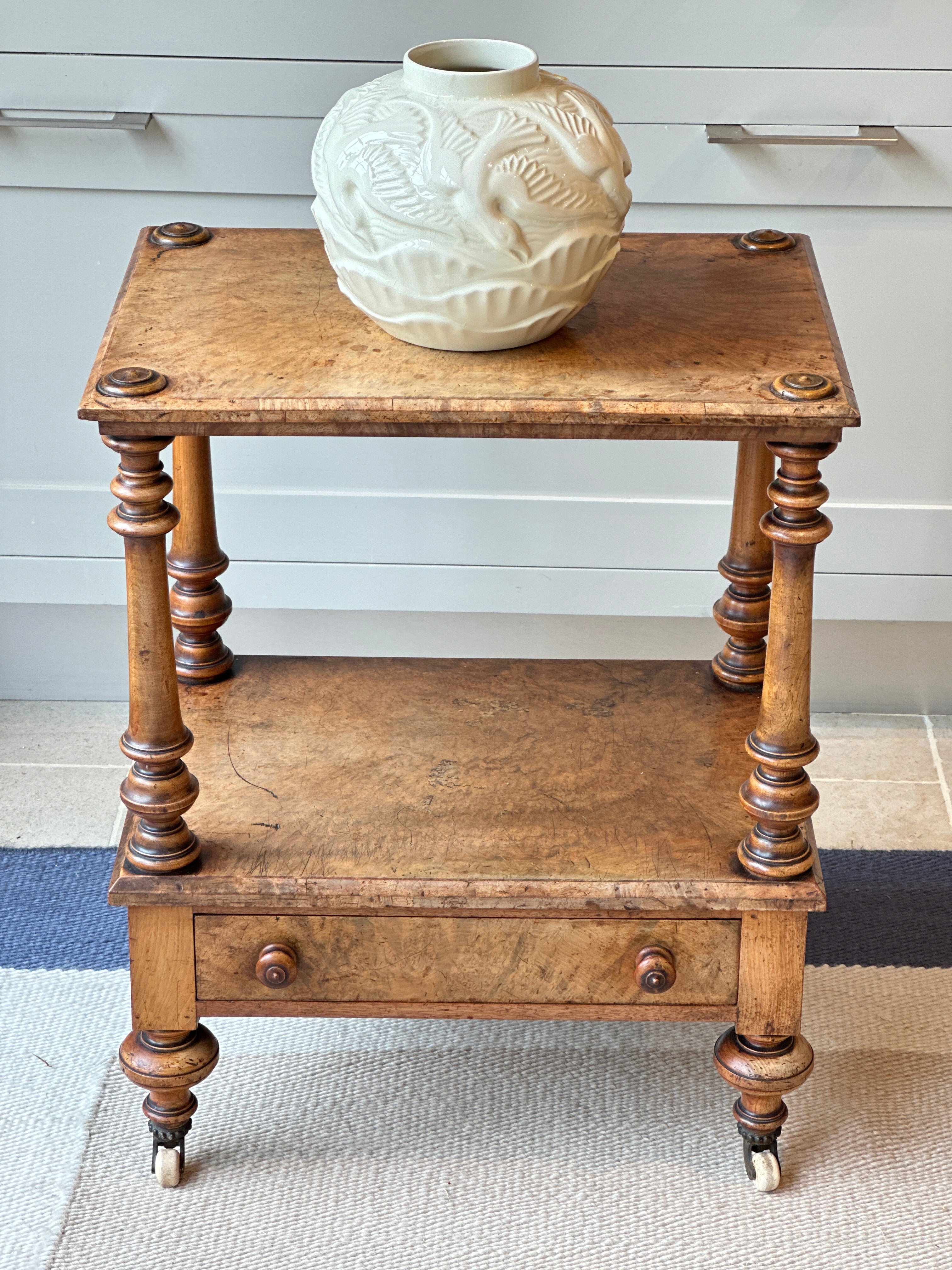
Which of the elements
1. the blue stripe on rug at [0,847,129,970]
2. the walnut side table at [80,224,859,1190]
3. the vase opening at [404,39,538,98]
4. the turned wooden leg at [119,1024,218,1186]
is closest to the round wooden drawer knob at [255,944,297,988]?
the walnut side table at [80,224,859,1190]

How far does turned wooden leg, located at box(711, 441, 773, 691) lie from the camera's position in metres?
1.42

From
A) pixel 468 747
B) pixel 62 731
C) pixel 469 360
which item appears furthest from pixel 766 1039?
pixel 62 731

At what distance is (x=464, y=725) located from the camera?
141 cm

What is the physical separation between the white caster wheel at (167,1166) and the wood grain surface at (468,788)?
264mm

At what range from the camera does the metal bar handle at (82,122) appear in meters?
1.58

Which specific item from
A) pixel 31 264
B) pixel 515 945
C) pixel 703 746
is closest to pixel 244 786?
pixel 515 945

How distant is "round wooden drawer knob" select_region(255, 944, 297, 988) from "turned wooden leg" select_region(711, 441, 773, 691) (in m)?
0.52

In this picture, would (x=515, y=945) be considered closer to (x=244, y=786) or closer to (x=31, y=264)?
(x=244, y=786)

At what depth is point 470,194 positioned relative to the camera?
39.9 inches

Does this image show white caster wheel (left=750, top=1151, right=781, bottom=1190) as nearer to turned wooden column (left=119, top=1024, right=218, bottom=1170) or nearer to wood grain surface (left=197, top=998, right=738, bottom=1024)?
wood grain surface (left=197, top=998, right=738, bottom=1024)

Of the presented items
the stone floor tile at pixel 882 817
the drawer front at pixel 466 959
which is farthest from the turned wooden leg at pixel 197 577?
the stone floor tile at pixel 882 817

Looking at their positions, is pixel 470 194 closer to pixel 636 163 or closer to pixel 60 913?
pixel 636 163

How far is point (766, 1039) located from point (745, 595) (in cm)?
43

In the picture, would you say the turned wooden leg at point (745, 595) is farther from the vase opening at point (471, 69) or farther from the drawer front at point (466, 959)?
the vase opening at point (471, 69)
